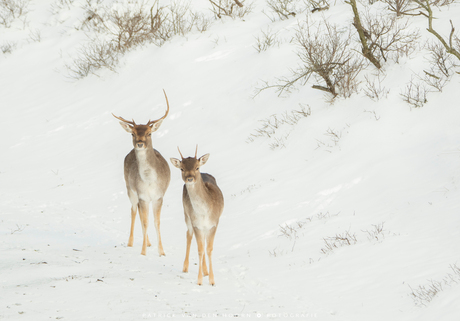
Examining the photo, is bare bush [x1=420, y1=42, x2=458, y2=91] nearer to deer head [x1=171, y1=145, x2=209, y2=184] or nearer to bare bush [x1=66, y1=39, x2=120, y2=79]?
deer head [x1=171, y1=145, x2=209, y2=184]

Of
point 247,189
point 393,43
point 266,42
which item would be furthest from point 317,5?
point 247,189

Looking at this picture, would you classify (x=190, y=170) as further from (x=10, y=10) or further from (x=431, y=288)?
(x=10, y=10)

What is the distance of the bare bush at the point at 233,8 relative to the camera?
22453 millimetres

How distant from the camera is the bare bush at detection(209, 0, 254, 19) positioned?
22453mm

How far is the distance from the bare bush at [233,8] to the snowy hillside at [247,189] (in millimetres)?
284

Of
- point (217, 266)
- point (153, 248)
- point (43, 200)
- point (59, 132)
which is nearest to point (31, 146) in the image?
point (59, 132)

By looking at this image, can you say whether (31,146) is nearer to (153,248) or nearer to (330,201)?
(153,248)

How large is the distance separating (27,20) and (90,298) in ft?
98.5

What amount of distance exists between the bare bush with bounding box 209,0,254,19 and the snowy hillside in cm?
28

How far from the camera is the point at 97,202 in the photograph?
13336 millimetres

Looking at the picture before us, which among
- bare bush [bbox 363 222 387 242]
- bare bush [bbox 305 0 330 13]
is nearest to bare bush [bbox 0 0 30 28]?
bare bush [bbox 305 0 330 13]

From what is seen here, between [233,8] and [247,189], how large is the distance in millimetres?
14178

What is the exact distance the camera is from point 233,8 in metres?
23.4

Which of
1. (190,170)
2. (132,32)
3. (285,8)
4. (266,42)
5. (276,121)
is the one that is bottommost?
(276,121)
